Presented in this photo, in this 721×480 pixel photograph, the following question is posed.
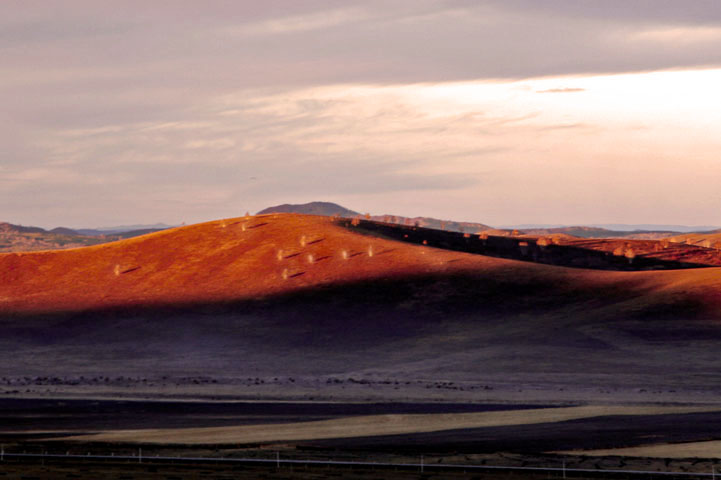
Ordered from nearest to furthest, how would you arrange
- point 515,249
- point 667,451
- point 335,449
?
point 667,451
point 335,449
point 515,249

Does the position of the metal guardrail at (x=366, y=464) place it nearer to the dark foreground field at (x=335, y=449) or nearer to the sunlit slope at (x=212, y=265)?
the dark foreground field at (x=335, y=449)

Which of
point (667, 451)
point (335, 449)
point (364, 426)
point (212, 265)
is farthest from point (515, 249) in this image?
point (335, 449)

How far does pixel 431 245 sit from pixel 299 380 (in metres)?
49.8

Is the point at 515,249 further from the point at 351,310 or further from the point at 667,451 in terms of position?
the point at 667,451

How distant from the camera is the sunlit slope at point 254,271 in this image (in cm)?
9288

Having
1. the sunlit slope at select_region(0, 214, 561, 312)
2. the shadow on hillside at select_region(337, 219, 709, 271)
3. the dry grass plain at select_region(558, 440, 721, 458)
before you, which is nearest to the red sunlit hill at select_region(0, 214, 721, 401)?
the sunlit slope at select_region(0, 214, 561, 312)

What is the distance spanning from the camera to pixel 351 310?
89062 millimetres

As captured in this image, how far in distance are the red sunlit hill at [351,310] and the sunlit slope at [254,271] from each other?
0.84 ft

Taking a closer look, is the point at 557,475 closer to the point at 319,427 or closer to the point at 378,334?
the point at 319,427

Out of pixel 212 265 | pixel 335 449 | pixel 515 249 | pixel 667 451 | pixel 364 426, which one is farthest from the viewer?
pixel 515 249

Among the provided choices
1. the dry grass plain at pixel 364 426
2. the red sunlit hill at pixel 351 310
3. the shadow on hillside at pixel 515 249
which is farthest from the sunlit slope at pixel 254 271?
the dry grass plain at pixel 364 426

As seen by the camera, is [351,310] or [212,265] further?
[212,265]

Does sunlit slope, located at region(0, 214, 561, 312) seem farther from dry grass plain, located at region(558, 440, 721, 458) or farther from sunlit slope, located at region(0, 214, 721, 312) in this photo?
dry grass plain, located at region(558, 440, 721, 458)

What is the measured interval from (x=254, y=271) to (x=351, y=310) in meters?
15.3
